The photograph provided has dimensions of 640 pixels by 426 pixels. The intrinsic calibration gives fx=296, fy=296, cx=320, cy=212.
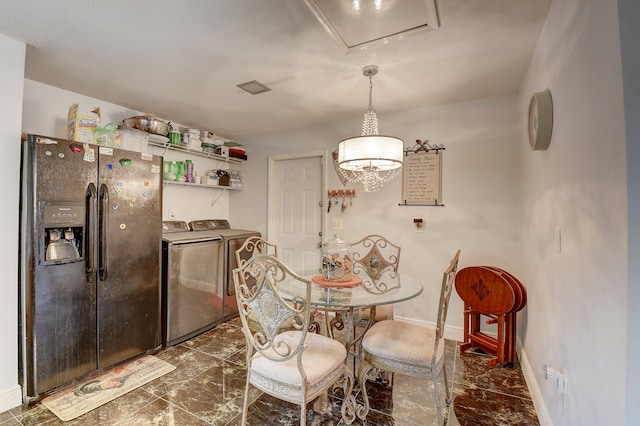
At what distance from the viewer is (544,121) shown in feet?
5.41

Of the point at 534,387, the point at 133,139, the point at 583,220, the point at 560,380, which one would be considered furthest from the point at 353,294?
A: the point at 133,139

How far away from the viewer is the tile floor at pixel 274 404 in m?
1.80

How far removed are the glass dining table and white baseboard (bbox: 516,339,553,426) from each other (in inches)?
35.8

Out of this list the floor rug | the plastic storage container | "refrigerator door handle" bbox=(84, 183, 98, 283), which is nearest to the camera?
the floor rug

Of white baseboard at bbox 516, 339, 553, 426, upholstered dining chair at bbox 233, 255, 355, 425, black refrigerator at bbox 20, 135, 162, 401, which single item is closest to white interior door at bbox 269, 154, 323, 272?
black refrigerator at bbox 20, 135, 162, 401

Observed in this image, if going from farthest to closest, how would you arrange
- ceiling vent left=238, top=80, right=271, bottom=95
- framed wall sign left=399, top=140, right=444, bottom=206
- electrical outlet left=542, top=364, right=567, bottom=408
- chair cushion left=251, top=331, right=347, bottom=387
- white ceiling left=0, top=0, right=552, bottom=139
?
framed wall sign left=399, top=140, right=444, bottom=206 < ceiling vent left=238, top=80, right=271, bottom=95 < white ceiling left=0, top=0, right=552, bottom=139 < chair cushion left=251, top=331, right=347, bottom=387 < electrical outlet left=542, top=364, right=567, bottom=408

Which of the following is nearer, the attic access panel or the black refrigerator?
the attic access panel

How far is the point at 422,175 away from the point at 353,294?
175cm

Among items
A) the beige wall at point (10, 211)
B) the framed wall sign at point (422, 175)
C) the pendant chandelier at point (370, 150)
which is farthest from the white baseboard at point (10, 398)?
the framed wall sign at point (422, 175)

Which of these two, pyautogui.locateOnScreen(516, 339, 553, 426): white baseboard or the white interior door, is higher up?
the white interior door

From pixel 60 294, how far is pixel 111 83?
1.73m

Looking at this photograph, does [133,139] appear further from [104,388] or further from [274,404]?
[274,404]

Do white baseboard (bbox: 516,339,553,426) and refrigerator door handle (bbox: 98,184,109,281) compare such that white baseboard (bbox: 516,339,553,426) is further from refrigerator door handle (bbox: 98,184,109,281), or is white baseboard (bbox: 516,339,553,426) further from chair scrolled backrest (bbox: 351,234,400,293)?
refrigerator door handle (bbox: 98,184,109,281)

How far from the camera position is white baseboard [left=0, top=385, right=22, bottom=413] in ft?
6.05
